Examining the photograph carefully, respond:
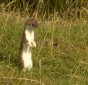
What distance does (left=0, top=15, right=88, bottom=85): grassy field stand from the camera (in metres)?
4.24

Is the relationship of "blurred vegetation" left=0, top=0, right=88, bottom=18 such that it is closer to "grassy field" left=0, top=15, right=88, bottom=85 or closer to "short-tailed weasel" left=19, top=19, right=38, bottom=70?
"grassy field" left=0, top=15, right=88, bottom=85

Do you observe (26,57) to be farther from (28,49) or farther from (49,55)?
(49,55)

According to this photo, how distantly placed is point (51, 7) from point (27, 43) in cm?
347

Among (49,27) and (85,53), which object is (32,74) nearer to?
(85,53)

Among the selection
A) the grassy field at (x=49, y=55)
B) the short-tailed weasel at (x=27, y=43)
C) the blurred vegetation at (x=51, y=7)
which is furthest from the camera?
the blurred vegetation at (x=51, y=7)

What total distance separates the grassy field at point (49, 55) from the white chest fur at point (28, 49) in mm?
99

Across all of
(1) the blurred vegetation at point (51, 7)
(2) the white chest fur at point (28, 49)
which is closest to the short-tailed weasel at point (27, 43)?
(2) the white chest fur at point (28, 49)

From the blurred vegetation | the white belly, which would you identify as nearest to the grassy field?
the white belly

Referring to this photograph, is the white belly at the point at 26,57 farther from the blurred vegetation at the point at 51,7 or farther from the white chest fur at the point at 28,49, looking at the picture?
the blurred vegetation at the point at 51,7

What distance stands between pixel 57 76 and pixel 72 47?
921mm

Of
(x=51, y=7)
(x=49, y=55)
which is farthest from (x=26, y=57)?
(x=51, y=7)

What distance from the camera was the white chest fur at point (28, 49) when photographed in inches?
173

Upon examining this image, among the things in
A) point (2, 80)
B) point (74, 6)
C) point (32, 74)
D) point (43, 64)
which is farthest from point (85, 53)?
point (74, 6)

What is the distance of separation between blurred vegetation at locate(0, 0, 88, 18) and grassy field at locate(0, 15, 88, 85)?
0.85 meters
